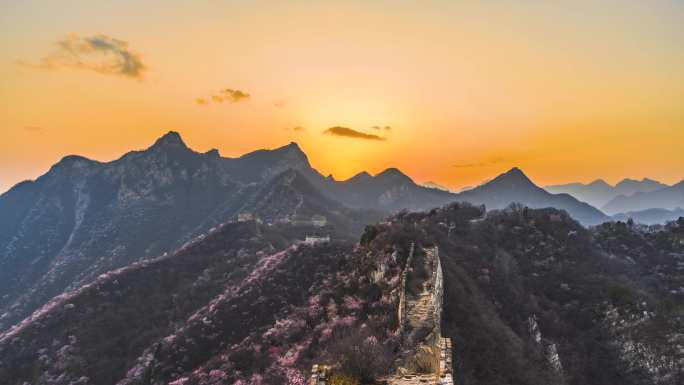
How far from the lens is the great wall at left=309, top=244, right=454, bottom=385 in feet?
44.6

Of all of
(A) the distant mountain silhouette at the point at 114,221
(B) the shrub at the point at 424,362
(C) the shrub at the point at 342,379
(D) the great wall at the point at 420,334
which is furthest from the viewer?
(A) the distant mountain silhouette at the point at 114,221

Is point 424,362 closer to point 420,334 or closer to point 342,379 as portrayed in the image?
point 342,379

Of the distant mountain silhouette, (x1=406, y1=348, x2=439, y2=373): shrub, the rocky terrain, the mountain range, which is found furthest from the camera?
the distant mountain silhouette

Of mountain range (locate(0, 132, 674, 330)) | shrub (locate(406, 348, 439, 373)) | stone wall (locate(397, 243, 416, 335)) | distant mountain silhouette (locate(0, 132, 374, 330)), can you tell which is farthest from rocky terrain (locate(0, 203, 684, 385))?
distant mountain silhouette (locate(0, 132, 374, 330))

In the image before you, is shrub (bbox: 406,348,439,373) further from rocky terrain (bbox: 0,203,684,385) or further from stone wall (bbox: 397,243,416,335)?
stone wall (bbox: 397,243,416,335)

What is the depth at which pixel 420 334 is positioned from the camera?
2384 cm

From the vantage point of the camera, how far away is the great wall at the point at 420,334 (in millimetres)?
13602

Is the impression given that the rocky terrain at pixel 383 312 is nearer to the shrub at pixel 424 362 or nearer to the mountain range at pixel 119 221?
the shrub at pixel 424 362

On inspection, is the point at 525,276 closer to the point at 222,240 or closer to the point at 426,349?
the point at 426,349

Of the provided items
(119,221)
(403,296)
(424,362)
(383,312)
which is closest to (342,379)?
(424,362)

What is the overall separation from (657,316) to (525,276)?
49.6ft

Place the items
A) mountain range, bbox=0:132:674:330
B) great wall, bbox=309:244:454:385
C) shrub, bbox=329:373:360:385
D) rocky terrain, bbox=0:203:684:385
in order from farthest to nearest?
mountain range, bbox=0:132:674:330 → rocky terrain, bbox=0:203:684:385 → great wall, bbox=309:244:454:385 → shrub, bbox=329:373:360:385

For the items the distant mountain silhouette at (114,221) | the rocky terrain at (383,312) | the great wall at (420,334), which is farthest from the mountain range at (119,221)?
the great wall at (420,334)

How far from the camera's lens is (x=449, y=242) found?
181 feet
